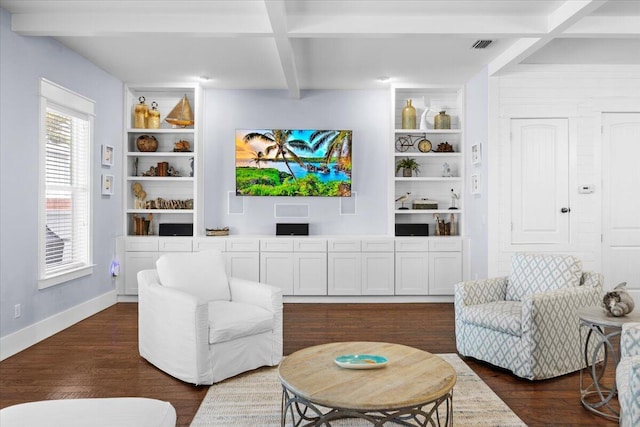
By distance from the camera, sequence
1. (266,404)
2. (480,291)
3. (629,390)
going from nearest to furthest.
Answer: (629,390) → (266,404) → (480,291)

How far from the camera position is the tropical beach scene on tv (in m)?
6.09

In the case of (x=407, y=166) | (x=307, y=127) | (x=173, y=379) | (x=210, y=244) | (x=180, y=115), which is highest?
(x=180, y=115)

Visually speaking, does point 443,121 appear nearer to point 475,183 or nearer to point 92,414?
point 475,183

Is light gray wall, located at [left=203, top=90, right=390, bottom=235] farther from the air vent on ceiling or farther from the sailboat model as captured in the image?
the air vent on ceiling

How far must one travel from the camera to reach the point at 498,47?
4.53 metres

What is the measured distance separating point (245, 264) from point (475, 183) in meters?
2.95

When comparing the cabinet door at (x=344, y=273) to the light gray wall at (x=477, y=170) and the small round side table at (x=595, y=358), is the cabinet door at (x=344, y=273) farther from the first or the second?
the small round side table at (x=595, y=358)

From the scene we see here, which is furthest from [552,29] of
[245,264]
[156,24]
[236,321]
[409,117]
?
[245,264]

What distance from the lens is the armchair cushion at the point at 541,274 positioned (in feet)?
11.4

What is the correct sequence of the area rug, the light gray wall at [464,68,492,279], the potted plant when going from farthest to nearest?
the potted plant
the light gray wall at [464,68,492,279]
the area rug

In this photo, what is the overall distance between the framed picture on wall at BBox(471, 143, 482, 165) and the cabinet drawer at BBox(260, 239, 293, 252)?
95.2 inches

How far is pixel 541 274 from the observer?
141 inches

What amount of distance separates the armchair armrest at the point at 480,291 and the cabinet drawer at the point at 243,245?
274 centimetres

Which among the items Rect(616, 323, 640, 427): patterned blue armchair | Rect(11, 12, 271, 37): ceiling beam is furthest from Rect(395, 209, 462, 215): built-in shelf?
Rect(616, 323, 640, 427): patterned blue armchair
